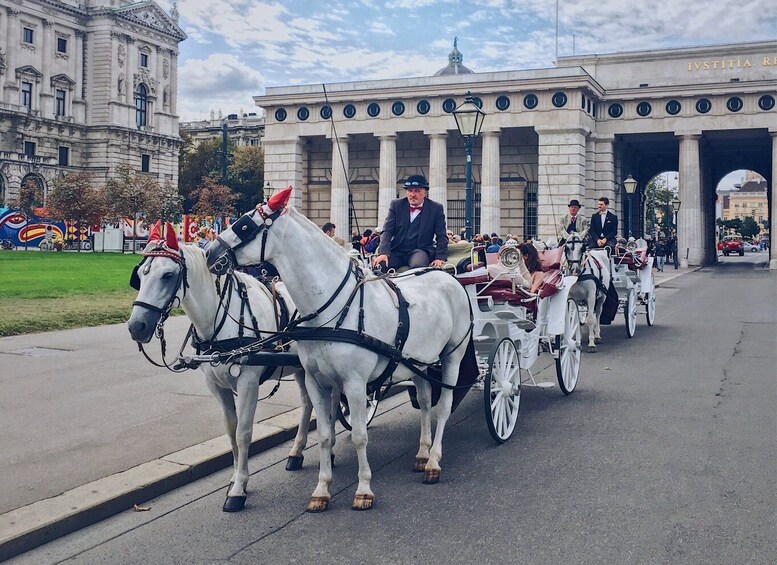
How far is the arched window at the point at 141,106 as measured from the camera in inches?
3386

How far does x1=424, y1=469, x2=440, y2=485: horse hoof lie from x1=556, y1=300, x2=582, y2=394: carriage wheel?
379cm

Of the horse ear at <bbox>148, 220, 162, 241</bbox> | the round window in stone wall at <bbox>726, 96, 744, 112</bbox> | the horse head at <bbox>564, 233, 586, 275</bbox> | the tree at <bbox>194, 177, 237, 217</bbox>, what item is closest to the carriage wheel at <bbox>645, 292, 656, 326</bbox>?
the horse head at <bbox>564, 233, 586, 275</bbox>

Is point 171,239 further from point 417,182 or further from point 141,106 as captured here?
point 141,106

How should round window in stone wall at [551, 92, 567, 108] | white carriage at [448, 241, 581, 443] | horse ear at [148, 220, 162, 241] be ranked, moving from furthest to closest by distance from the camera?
round window in stone wall at [551, 92, 567, 108]
white carriage at [448, 241, 581, 443]
horse ear at [148, 220, 162, 241]

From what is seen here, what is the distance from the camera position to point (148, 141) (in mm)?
85750

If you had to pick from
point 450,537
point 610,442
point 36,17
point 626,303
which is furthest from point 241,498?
point 36,17

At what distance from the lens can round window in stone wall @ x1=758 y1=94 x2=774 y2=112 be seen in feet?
146

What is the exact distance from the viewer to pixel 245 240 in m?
5.65

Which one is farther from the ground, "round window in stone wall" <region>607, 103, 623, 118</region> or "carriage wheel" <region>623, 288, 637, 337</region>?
"round window in stone wall" <region>607, 103, 623, 118</region>

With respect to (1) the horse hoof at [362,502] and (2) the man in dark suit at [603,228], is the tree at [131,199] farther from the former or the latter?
(1) the horse hoof at [362,502]

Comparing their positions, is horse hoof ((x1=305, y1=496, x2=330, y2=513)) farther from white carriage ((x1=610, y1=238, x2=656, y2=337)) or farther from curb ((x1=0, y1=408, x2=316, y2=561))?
white carriage ((x1=610, y1=238, x2=656, y2=337))

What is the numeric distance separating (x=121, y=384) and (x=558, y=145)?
121ft

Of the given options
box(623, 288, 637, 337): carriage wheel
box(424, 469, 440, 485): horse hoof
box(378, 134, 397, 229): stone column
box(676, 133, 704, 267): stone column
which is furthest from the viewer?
box(378, 134, 397, 229): stone column

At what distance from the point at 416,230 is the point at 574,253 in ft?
21.9
